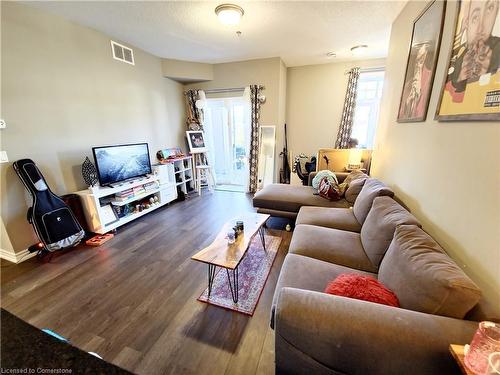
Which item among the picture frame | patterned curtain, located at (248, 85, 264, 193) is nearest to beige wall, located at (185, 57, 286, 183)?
patterned curtain, located at (248, 85, 264, 193)

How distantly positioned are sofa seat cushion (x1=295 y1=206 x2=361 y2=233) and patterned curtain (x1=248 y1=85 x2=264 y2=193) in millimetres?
2169

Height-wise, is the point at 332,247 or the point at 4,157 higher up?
the point at 4,157

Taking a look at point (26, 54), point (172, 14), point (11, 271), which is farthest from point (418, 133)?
point (11, 271)

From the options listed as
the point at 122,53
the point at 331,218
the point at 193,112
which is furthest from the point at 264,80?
the point at 331,218

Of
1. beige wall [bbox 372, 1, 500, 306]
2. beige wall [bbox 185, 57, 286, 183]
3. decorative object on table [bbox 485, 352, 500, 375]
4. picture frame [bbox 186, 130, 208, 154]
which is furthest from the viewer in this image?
picture frame [bbox 186, 130, 208, 154]

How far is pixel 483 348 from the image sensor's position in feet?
2.14

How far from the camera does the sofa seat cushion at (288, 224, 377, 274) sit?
150 cm

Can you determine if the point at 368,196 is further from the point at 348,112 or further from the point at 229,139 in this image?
the point at 229,139

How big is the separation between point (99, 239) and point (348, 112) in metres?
4.66

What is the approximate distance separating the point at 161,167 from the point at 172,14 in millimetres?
2152

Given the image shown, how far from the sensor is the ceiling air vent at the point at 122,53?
2979mm

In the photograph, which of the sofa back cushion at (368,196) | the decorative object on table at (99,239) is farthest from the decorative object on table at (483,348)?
the decorative object on table at (99,239)

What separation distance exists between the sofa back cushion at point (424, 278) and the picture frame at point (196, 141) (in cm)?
382

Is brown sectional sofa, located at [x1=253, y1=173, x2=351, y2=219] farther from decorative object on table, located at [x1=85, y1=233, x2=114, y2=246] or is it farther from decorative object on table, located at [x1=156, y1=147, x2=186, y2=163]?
decorative object on table, located at [x1=156, y1=147, x2=186, y2=163]
